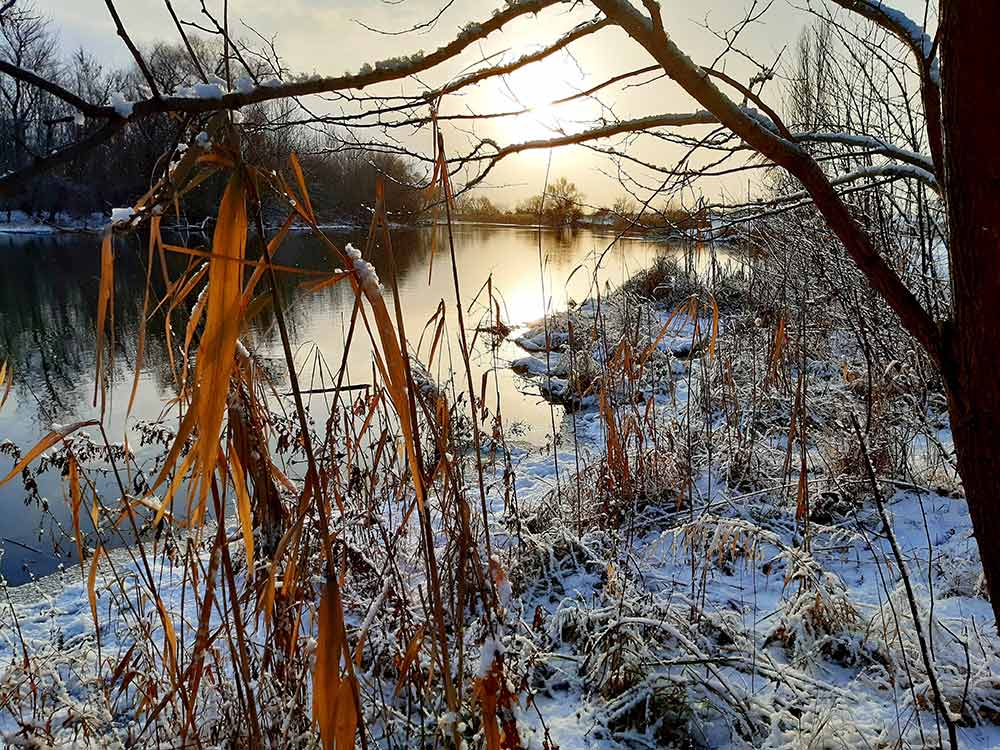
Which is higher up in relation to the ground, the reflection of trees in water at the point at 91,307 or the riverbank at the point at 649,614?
the reflection of trees in water at the point at 91,307

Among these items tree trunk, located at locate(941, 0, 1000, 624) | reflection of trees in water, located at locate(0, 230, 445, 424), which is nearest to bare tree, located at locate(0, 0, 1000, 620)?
tree trunk, located at locate(941, 0, 1000, 624)

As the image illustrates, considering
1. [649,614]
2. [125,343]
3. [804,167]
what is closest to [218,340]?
[804,167]

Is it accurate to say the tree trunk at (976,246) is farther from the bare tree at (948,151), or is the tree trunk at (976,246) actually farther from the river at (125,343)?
the river at (125,343)

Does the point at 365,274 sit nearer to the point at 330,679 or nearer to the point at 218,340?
the point at 218,340

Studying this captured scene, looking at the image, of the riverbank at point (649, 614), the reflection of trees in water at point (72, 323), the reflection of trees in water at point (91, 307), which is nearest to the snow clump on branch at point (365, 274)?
the reflection of trees in water at point (91, 307)

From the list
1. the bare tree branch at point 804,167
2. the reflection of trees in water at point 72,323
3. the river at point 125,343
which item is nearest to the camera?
the bare tree branch at point 804,167

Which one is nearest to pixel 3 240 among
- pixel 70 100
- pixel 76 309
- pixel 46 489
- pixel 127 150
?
pixel 76 309

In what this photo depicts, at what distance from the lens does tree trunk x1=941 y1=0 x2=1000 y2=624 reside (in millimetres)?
931

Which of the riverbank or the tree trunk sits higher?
the tree trunk

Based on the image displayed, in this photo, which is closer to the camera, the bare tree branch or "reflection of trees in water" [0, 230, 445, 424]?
the bare tree branch

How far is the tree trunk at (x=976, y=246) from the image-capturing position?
3.05ft

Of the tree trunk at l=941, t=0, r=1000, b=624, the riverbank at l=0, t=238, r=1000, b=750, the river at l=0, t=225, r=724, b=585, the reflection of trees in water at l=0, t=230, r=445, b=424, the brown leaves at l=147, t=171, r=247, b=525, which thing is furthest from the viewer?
the reflection of trees in water at l=0, t=230, r=445, b=424

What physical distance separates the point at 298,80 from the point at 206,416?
2.26ft

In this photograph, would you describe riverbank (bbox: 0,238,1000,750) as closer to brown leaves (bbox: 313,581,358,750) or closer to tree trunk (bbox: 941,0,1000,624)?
brown leaves (bbox: 313,581,358,750)
